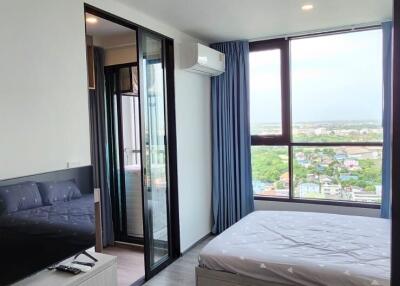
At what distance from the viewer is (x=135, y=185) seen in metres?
4.37

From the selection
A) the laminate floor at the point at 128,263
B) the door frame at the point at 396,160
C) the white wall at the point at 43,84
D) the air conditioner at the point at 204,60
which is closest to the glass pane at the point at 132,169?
the laminate floor at the point at 128,263

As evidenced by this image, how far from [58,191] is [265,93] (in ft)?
10.2

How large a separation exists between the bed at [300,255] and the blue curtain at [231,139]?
1.20m

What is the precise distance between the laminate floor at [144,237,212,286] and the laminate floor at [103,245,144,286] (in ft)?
0.72

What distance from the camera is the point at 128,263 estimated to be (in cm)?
372

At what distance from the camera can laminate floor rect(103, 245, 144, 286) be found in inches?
131

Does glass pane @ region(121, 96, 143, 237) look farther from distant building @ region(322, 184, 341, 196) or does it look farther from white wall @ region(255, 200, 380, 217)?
distant building @ region(322, 184, 341, 196)

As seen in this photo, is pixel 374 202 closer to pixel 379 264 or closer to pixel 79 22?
pixel 379 264

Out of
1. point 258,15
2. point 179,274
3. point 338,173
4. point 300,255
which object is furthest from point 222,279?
point 258,15

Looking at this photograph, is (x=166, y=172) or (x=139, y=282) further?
(x=166, y=172)

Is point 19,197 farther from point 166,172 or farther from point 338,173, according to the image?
point 338,173

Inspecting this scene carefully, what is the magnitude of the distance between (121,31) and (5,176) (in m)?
2.60

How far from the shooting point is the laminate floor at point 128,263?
3.33 m

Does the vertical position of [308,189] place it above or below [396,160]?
below
